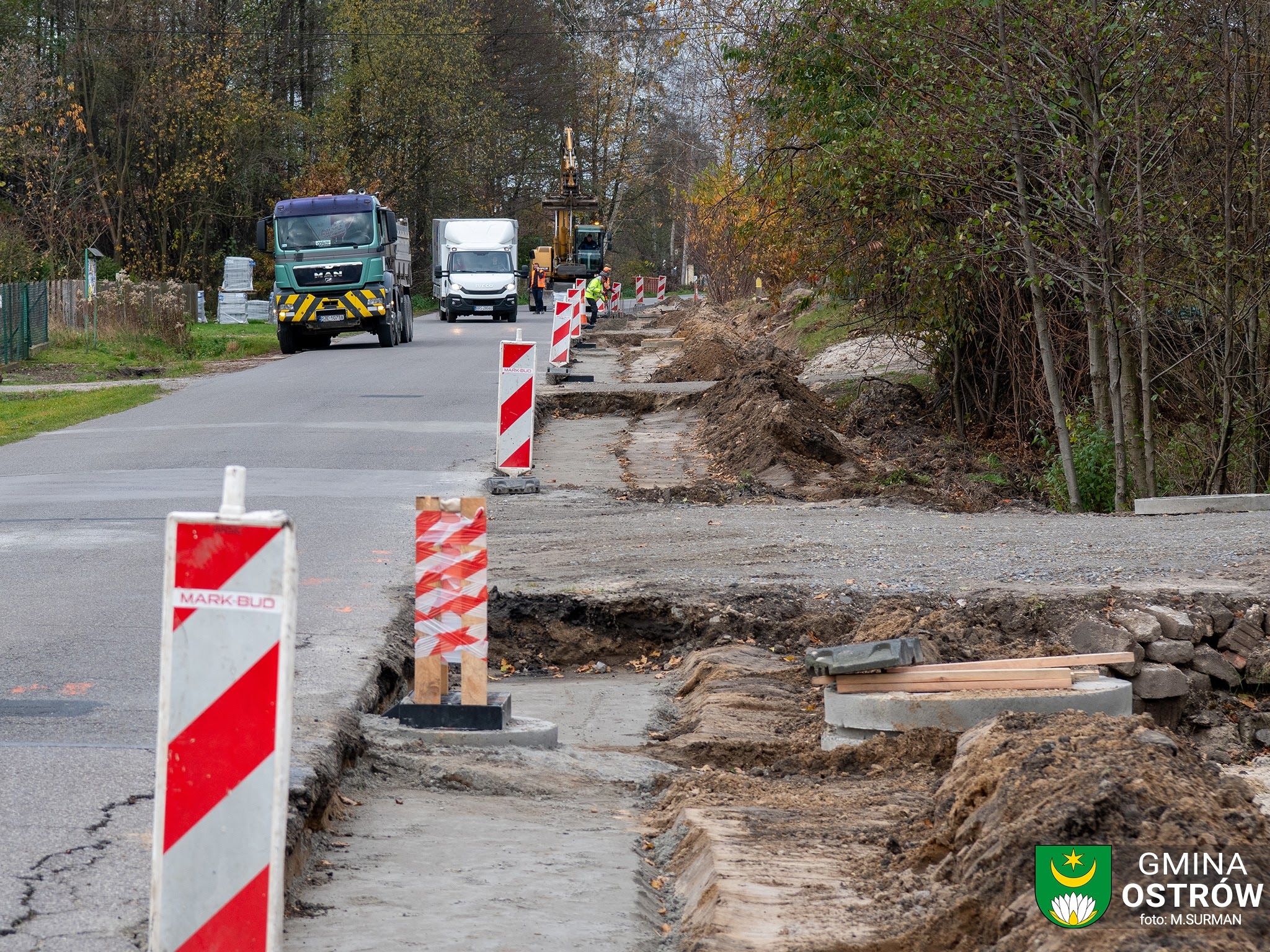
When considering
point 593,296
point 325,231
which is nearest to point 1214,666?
point 325,231

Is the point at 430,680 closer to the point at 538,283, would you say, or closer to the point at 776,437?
the point at 776,437

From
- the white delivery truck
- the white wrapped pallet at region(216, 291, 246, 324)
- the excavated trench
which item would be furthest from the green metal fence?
the excavated trench

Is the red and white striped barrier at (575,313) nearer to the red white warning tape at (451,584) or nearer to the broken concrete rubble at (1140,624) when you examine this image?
the broken concrete rubble at (1140,624)

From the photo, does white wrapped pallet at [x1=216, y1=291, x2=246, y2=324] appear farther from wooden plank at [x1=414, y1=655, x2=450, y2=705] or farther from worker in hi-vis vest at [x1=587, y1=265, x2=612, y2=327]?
wooden plank at [x1=414, y1=655, x2=450, y2=705]

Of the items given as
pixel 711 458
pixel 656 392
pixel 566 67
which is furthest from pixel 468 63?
pixel 711 458

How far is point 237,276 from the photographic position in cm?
4634

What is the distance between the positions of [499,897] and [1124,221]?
10.3 metres

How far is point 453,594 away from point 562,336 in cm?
1939

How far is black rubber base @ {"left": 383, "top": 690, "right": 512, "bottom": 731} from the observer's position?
6246 mm

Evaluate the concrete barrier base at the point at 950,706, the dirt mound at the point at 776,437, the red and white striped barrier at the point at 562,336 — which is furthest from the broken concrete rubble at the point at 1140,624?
the red and white striped barrier at the point at 562,336

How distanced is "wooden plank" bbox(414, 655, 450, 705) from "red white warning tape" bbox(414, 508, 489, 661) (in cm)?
3

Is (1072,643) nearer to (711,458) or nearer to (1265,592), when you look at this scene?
(1265,592)

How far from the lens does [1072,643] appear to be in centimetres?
751

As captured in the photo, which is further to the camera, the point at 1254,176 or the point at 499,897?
the point at 1254,176
